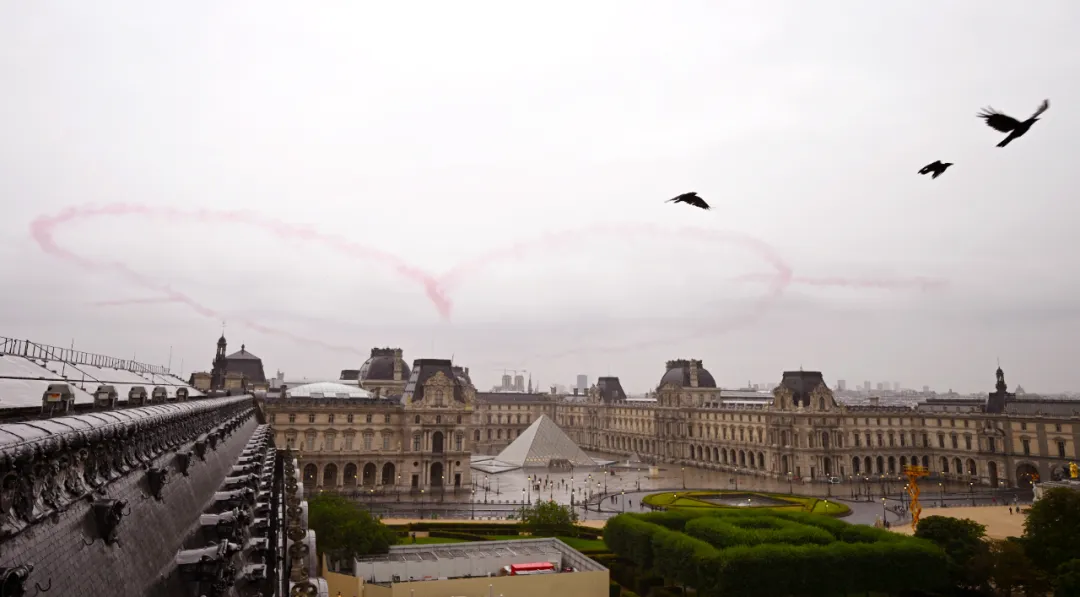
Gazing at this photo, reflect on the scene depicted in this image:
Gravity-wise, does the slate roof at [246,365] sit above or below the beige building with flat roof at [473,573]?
above

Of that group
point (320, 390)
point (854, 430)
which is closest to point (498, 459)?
point (320, 390)

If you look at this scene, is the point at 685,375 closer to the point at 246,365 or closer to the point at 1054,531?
the point at 246,365

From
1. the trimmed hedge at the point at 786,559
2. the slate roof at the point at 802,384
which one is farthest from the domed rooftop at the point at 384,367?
the trimmed hedge at the point at 786,559

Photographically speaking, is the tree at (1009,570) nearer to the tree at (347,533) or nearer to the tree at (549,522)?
the tree at (549,522)

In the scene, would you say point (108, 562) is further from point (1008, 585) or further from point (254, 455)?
point (1008, 585)

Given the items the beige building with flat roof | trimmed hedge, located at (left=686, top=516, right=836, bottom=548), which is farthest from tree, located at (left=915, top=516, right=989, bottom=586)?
the beige building with flat roof

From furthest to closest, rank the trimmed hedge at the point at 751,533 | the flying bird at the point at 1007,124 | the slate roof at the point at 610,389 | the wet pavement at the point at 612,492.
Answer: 1. the slate roof at the point at 610,389
2. the wet pavement at the point at 612,492
3. the trimmed hedge at the point at 751,533
4. the flying bird at the point at 1007,124
